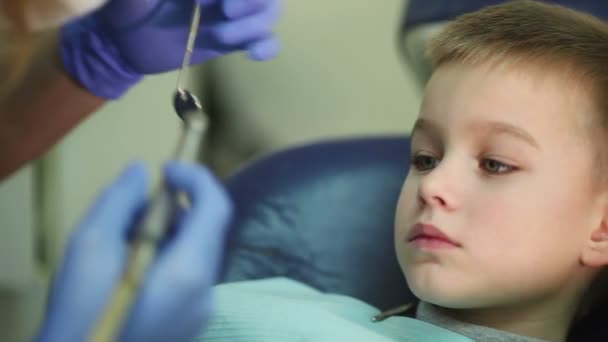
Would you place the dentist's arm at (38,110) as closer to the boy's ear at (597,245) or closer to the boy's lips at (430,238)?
the boy's lips at (430,238)

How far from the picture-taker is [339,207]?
1.28m

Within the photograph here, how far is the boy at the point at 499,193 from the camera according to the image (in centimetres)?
94

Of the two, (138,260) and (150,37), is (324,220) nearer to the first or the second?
(150,37)

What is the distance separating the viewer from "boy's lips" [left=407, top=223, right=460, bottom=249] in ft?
3.10

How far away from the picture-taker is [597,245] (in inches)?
39.6

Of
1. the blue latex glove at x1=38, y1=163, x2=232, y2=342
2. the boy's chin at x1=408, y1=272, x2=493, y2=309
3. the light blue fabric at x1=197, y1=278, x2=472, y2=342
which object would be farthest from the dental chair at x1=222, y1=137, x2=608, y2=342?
the blue latex glove at x1=38, y1=163, x2=232, y2=342

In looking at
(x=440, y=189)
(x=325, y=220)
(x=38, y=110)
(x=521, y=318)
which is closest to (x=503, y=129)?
(x=440, y=189)

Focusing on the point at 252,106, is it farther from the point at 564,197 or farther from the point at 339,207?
the point at 564,197

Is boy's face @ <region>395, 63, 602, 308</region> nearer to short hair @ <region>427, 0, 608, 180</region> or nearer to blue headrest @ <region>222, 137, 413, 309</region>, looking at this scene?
short hair @ <region>427, 0, 608, 180</region>

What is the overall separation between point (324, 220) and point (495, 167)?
39 cm

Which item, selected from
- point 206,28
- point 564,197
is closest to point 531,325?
point 564,197

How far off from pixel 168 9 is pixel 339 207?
0.41 m

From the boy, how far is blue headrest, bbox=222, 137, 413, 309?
0.21 meters

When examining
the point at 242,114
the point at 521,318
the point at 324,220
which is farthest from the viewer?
the point at 242,114
